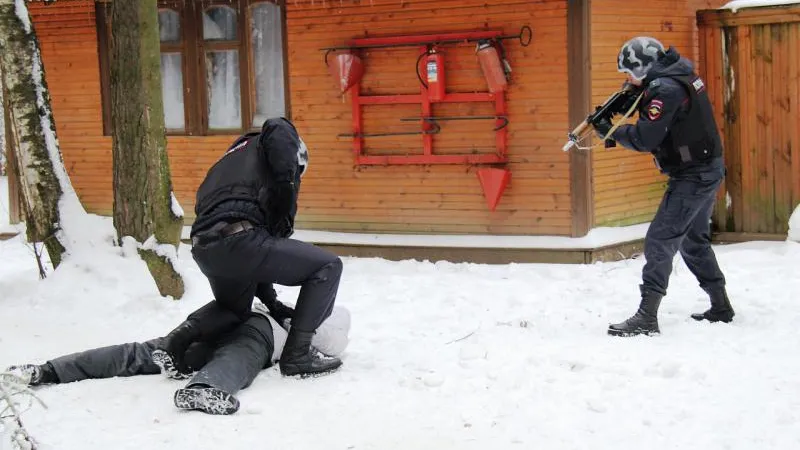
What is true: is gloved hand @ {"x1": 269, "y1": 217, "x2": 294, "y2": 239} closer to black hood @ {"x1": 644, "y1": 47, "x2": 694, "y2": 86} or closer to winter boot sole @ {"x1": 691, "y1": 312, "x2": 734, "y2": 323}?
black hood @ {"x1": 644, "y1": 47, "x2": 694, "y2": 86}

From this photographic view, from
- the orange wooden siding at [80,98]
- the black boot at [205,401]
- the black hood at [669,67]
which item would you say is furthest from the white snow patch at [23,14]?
the black hood at [669,67]

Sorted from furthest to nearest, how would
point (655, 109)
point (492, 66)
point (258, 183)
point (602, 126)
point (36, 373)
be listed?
point (492, 66) → point (602, 126) → point (655, 109) → point (258, 183) → point (36, 373)

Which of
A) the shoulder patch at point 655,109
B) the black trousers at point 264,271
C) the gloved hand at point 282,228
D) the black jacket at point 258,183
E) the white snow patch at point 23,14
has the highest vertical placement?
the white snow patch at point 23,14

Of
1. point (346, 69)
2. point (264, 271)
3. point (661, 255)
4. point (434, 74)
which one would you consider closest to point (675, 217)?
point (661, 255)

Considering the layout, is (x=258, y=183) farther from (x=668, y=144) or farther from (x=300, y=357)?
(x=668, y=144)

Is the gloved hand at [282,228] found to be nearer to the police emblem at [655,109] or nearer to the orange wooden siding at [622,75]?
the police emblem at [655,109]

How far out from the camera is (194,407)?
473 cm

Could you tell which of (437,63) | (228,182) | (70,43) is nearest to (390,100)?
(437,63)

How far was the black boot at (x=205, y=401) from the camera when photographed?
470 centimetres

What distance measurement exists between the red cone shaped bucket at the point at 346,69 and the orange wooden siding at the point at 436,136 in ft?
0.49

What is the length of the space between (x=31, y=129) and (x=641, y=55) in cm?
470

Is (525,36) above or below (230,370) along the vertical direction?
above

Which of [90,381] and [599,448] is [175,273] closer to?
[90,381]

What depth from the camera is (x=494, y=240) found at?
9672 millimetres
